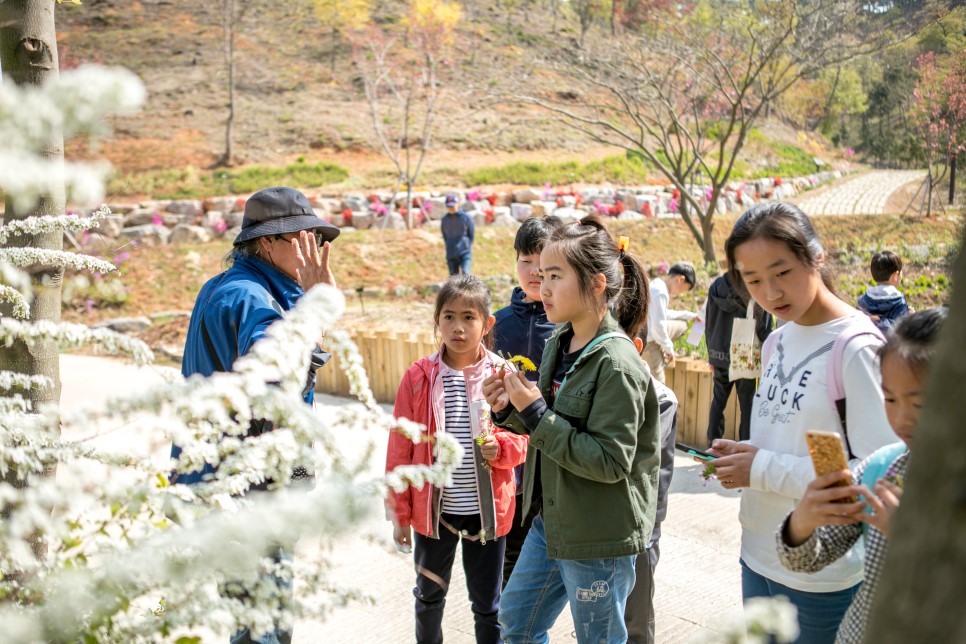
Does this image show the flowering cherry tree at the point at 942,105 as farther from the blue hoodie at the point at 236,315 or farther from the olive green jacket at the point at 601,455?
the blue hoodie at the point at 236,315

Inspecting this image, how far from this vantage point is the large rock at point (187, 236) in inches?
610

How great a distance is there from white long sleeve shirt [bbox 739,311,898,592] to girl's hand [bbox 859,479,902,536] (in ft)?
1.34

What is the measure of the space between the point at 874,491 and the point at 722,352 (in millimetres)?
3708

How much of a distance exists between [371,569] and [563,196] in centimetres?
1602

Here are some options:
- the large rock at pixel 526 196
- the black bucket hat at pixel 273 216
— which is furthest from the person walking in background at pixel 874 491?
the large rock at pixel 526 196

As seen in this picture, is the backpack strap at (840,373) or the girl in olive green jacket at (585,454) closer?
the backpack strap at (840,373)

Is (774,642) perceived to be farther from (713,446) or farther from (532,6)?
(532,6)

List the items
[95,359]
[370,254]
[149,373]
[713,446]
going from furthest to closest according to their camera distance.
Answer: [370,254]
[95,359]
[149,373]
[713,446]

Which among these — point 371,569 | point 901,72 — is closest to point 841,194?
point 901,72

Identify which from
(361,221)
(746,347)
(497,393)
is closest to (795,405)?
(497,393)

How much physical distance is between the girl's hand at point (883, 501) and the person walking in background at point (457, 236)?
10965 millimetres

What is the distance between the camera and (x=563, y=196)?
19.1 m

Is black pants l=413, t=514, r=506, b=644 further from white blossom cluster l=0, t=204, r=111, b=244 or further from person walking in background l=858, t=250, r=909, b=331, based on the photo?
person walking in background l=858, t=250, r=909, b=331

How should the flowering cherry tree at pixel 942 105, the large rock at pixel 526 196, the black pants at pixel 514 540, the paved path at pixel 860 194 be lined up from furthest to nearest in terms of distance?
the large rock at pixel 526 196 < the paved path at pixel 860 194 < the flowering cherry tree at pixel 942 105 < the black pants at pixel 514 540
